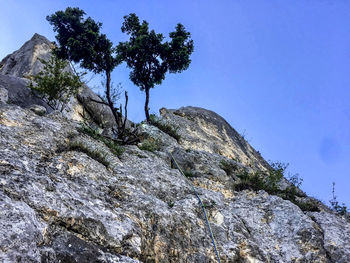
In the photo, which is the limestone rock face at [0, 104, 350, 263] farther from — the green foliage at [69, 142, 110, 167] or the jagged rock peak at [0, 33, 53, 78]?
the jagged rock peak at [0, 33, 53, 78]

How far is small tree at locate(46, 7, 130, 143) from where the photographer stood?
18266mm

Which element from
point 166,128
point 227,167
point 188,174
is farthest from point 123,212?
point 166,128

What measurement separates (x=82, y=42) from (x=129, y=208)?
14462 millimetres

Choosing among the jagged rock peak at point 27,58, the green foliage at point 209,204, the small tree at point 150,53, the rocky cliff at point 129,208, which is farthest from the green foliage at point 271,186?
the jagged rock peak at point 27,58

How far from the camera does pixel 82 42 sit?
60.4 ft

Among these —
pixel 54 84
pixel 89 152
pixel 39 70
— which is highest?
pixel 39 70

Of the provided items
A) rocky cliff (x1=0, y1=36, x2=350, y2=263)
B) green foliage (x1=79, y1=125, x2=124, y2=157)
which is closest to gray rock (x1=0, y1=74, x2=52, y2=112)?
rocky cliff (x1=0, y1=36, x2=350, y2=263)

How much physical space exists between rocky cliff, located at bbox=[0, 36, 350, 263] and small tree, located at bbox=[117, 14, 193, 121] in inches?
344

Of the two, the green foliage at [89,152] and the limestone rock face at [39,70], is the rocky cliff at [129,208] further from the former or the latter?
the limestone rock face at [39,70]

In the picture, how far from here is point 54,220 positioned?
5156 millimetres

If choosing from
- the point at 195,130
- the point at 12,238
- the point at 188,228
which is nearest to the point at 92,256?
the point at 12,238

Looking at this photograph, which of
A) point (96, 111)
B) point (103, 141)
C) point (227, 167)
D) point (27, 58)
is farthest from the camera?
point (96, 111)

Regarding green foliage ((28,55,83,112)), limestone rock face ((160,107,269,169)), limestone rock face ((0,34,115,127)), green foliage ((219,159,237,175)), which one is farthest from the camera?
limestone rock face ((0,34,115,127))

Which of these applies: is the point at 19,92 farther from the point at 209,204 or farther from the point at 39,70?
the point at 209,204
